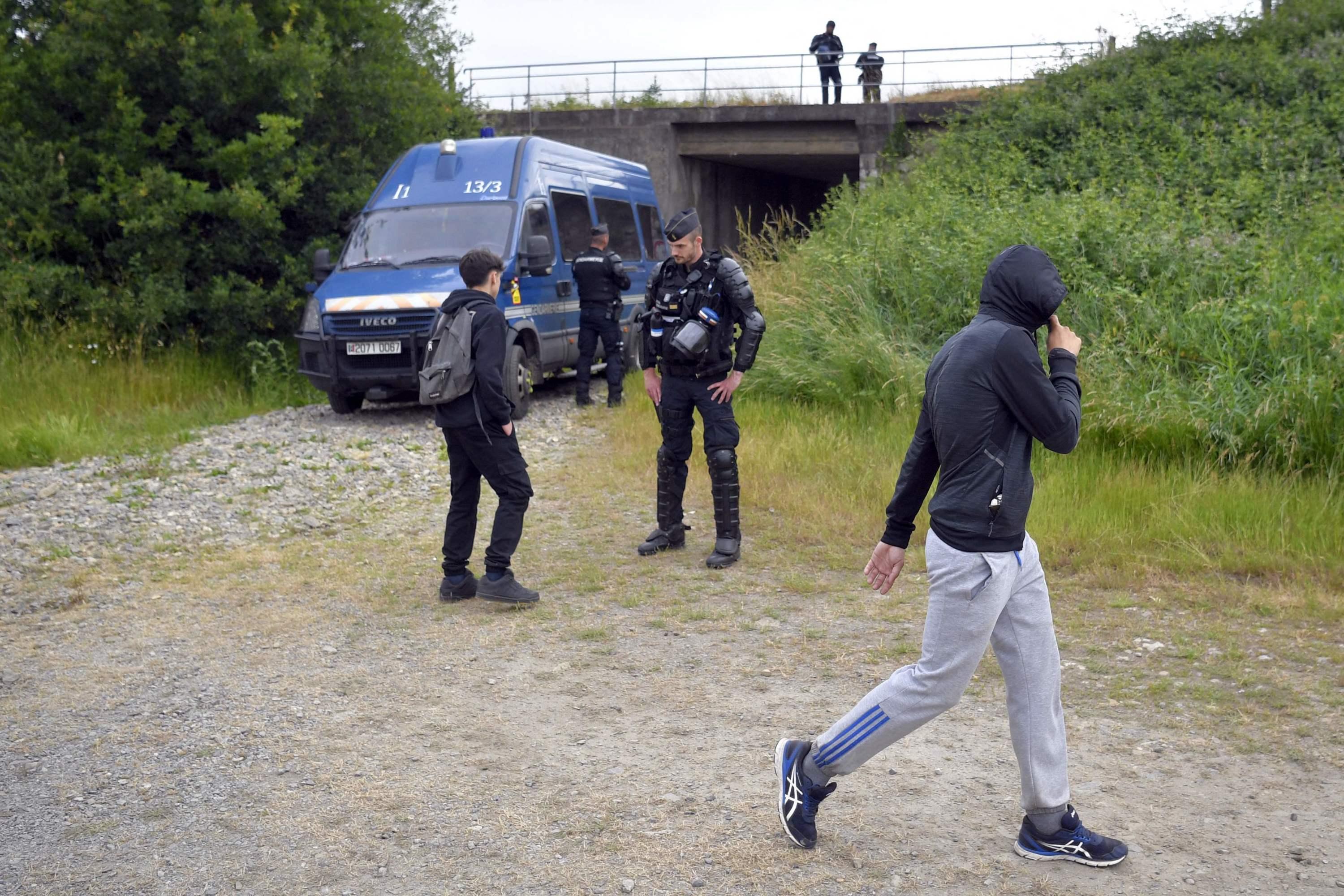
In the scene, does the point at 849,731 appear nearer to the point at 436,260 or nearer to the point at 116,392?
the point at 436,260

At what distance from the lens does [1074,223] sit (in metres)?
11.0

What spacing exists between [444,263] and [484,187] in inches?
43.8

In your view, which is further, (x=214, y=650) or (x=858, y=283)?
(x=858, y=283)

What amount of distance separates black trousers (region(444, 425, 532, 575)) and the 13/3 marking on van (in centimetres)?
665

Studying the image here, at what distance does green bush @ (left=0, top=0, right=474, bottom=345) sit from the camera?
538 inches

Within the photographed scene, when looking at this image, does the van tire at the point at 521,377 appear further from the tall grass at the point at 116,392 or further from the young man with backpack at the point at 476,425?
the young man with backpack at the point at 476,425

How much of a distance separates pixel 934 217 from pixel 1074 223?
73.9 inches

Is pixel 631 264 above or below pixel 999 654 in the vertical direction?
above

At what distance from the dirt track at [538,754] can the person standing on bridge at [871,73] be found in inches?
796

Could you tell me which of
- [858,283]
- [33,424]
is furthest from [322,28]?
[858,283]

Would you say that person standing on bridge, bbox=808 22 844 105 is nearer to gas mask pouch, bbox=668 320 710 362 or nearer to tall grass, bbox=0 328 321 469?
tall grass, bbox=0 328 321 469

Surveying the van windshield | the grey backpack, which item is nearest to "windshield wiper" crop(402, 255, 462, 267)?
the van windshield

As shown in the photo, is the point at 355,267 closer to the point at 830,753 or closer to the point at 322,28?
the point at 322,28

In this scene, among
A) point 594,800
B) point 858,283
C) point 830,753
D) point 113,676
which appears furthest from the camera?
point 858,283
